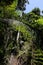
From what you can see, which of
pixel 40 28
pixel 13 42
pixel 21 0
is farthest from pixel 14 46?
pixel 21 0

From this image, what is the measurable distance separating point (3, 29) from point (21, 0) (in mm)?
3226

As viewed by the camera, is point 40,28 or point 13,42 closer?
point 13,42

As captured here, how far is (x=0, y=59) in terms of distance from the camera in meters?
4.95

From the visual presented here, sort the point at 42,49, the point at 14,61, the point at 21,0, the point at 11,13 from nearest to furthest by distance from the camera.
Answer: the point at 14,61 → the point at 42,49 → the point at 11,13 → the point at 21,0

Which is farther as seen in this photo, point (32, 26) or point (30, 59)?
point (32, 26)

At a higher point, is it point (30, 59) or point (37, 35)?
point (37, 35)

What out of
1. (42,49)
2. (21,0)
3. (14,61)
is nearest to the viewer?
(14,61)

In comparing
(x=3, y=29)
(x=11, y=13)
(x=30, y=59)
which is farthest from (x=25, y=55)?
(x=11, y=13)

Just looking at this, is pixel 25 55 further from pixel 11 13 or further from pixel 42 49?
pixel 11 13

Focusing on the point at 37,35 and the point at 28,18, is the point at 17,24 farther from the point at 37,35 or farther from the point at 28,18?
the point at 28,18

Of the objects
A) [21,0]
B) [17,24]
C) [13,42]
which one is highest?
[21,0]

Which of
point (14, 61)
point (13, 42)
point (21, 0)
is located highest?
point (21, 0)

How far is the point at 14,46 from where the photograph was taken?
5020 mm

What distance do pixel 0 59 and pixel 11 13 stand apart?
2399 mm
